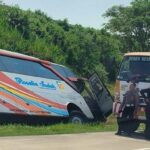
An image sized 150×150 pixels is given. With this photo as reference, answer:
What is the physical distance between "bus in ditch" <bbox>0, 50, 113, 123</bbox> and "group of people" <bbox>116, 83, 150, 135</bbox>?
7.17 ft

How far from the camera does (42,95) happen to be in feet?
54.6

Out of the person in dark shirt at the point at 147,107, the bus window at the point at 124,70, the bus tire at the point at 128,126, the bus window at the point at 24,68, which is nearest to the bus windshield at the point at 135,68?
the bus window at the point at 124,70

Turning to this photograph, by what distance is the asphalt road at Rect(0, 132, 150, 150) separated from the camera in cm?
1177

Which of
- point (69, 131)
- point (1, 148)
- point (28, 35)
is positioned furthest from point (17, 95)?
point (28, 35)

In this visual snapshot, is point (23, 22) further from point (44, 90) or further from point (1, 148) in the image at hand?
point (1, 148)

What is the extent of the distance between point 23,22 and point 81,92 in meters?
13.5

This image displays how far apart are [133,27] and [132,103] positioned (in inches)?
1683

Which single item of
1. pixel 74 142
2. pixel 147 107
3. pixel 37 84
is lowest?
pixel 74 142

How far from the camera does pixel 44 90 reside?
16719 mm

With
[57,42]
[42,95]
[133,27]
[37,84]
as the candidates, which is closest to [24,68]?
[37,84]

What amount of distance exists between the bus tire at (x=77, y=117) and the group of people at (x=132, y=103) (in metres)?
2.21

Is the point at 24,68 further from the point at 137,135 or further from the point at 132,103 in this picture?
the point at 137,135

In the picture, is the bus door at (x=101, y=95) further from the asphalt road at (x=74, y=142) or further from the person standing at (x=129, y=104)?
the asphalt road at (x=74, y=142)

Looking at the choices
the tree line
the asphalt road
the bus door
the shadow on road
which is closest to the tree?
the tree line
